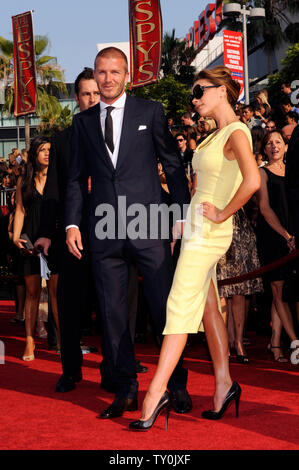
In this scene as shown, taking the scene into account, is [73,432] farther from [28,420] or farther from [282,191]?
[282,191]

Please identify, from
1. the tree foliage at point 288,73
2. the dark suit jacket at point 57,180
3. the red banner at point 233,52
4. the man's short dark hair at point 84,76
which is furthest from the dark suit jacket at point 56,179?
the tree foliage at point 288,73

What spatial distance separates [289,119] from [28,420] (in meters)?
7.28

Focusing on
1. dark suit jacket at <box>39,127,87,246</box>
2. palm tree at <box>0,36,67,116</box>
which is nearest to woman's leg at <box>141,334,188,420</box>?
dark suit jacket at <box>39,127,87,246</box>

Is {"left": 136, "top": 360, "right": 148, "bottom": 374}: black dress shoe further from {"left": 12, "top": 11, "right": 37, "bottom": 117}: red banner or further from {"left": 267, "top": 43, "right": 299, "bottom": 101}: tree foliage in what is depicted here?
{"left": 267, "top": 43, "right": 299, "bottom": 101}: tree foliage

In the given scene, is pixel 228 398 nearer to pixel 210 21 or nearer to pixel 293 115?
pixel 293 115

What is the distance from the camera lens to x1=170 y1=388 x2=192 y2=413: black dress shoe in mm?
4371

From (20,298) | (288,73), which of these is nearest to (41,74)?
(288,73)

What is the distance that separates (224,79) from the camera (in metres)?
4.16

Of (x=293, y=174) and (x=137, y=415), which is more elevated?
(x=293, y=174)

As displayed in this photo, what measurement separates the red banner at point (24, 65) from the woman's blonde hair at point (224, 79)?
909 inches

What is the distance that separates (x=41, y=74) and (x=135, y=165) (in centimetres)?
4137

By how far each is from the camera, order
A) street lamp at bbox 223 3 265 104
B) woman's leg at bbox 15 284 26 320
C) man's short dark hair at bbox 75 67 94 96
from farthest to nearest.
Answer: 1. street lamp at bbox 223 3 265 104
2. woman's leg at bbox 15 284 26 320
3. man's short dark hair at bbox 75 67 94 96

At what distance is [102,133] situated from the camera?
446 cm
